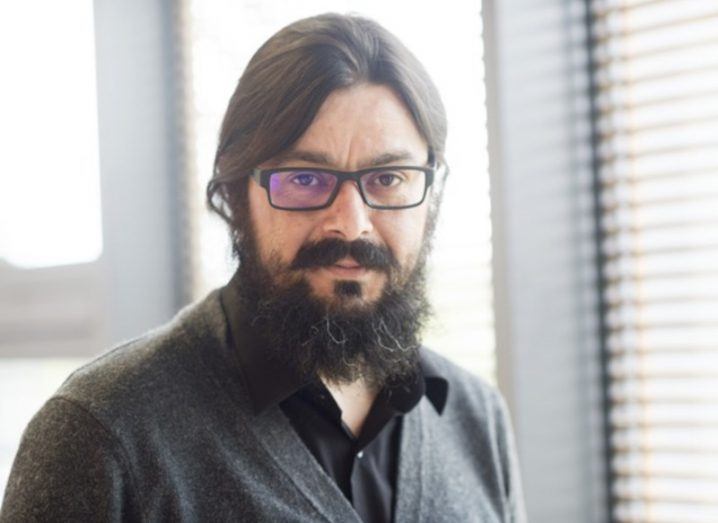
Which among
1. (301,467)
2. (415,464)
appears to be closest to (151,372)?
(301,467)

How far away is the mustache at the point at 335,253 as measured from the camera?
4.64ft

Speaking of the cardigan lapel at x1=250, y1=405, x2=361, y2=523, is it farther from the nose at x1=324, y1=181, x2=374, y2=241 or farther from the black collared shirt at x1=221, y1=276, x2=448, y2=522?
the nose at x1=324, y1=181, x2=374, y2=241

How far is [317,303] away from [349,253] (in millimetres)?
110

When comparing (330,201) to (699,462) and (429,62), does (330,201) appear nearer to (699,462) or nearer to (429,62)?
(429,62)

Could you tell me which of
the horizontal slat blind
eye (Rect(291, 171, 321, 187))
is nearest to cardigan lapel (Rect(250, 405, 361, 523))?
eye (Rect(291, 171, 321, 187))

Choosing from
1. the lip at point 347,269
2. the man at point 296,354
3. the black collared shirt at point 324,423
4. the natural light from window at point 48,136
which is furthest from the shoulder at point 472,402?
the natural light from window at point 48,136

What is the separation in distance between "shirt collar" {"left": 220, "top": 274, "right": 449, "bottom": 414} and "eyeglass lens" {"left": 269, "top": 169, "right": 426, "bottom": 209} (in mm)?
202

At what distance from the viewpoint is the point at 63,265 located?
2.68m

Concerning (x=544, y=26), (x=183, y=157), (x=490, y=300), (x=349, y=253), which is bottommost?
(x=490, y=300)

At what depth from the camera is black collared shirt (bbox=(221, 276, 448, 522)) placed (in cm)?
142

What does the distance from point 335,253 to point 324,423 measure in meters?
0.29

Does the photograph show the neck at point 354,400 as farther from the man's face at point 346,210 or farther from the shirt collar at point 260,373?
the man's face at point 346,210

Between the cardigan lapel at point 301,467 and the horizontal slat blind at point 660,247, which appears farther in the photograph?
the horizontal slat blind at point 660,247

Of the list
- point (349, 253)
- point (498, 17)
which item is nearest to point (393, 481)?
point (349, 253)
